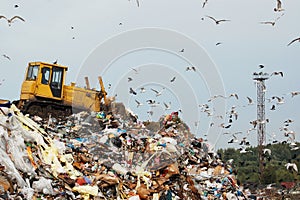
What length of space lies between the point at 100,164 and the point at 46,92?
491 centimetres

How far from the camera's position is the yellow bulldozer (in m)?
12.8

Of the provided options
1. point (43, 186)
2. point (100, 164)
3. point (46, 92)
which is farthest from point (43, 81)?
Answer: point (43, 186)

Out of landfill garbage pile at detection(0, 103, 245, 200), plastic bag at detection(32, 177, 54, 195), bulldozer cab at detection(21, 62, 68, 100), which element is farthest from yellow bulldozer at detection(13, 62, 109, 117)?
plastic bag at detection(32, 177, 54, 195)

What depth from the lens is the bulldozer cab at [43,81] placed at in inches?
503

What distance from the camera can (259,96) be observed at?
20359 millimetres

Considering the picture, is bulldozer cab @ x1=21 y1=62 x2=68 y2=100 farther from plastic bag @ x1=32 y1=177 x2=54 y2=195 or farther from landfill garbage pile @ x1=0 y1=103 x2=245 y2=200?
plastic bag @ x1=32 y1=177 x2=54 y2=195

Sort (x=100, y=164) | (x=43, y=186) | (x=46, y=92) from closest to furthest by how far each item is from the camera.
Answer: (x=43, y=186)
(x=100, y=164)
(x=46, y=92)

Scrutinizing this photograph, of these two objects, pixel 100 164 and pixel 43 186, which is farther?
pixel 100 164

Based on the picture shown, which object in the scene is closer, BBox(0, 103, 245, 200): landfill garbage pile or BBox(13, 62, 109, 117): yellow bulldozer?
BBox(0, 103, 245, 200): landfill garbage pile

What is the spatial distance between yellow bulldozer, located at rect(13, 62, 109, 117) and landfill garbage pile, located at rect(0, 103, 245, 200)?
1.20 metres

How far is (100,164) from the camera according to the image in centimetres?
855

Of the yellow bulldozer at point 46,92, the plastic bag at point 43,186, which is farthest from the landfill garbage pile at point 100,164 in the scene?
the yellow bulldozer at point 46,92

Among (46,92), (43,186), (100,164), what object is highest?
(46,92)

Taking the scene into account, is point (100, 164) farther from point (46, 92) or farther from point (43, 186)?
point (46, 92)
